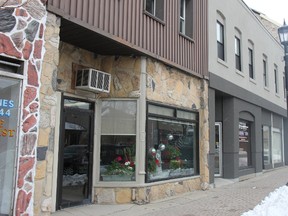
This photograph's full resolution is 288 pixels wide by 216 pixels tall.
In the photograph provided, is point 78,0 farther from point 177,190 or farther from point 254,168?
point 254,168

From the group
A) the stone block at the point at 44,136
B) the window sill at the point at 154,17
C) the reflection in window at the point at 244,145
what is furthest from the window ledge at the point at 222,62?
the stone block at the point at 44,136

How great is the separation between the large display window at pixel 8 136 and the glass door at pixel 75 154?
2.37 metres

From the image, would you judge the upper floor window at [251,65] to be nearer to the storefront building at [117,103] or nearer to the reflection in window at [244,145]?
the reflection in window at [244,145]

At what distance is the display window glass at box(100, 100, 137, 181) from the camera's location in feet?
30.1

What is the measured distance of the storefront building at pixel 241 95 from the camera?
13953 mm

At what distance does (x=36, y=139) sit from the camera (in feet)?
20.1

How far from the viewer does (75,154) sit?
28.5 ft

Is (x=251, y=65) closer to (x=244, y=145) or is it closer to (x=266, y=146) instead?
(x=244, y=145)

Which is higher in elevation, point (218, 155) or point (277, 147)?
point (277, 147)

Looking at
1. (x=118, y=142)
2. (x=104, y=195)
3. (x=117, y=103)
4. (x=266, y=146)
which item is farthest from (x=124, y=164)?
(x=266, y=146)

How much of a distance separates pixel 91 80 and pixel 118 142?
1791mm

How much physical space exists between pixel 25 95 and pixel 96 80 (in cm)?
291

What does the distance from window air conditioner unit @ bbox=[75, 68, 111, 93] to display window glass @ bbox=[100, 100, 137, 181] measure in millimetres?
692

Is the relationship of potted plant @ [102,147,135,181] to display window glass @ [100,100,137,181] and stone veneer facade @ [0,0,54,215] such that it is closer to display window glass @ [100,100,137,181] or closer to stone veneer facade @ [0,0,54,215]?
display window glass @ [100,100,137,181]
